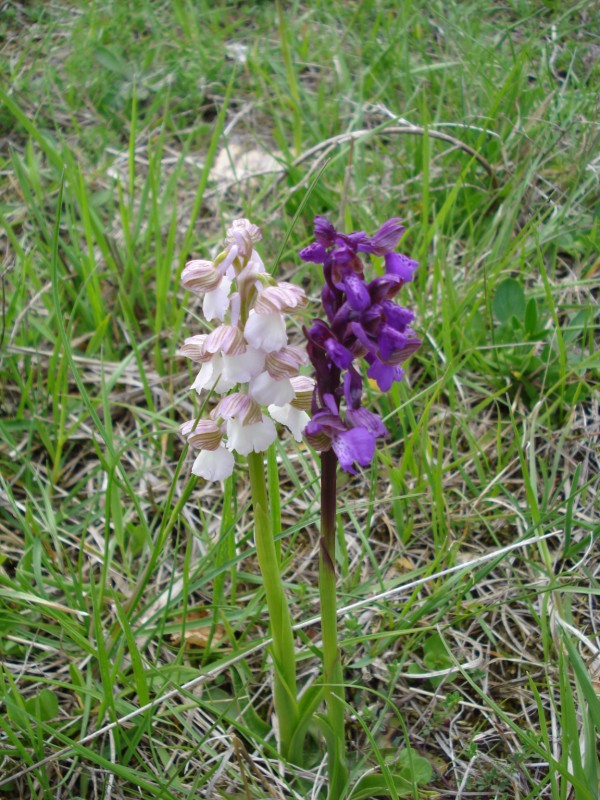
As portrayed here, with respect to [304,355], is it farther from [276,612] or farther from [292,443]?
[292,443]

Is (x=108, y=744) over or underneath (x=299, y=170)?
underneath

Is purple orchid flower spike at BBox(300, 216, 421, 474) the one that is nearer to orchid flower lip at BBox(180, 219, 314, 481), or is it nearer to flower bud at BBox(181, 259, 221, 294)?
orchid flower lip at BBox(180, 219, 314, 481)

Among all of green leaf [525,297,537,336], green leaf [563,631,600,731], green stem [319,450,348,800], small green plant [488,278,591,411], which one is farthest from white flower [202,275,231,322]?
green leaf [525,297,537,336]

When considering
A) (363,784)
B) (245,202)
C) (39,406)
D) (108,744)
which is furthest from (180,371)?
(363,784)

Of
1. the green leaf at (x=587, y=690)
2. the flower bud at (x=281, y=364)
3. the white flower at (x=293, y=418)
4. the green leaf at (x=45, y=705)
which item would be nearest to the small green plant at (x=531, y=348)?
the green leaf at (x=587, y=690)

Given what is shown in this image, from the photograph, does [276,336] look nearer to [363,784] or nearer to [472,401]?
[363,784]

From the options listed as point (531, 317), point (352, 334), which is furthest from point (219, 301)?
point (531, 317)
